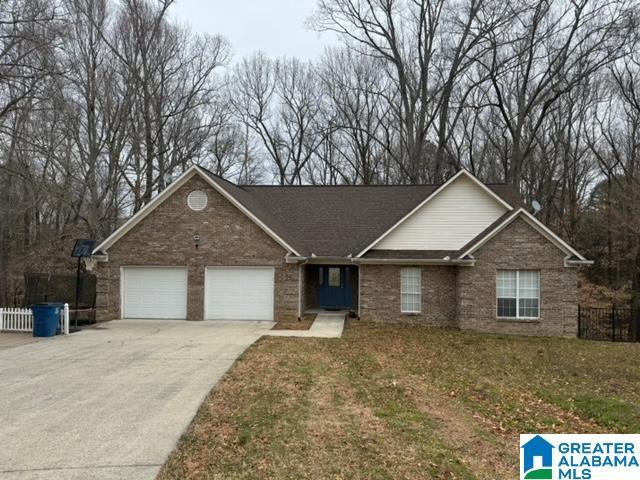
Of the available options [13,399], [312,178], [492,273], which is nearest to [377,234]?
[492,273]

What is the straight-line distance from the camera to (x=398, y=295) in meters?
19.5

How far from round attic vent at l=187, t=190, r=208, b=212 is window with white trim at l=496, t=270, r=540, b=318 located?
35.9 ft

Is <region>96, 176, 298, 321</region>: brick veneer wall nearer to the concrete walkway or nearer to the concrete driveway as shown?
the concrete walkway

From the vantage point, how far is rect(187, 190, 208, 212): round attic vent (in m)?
19.1

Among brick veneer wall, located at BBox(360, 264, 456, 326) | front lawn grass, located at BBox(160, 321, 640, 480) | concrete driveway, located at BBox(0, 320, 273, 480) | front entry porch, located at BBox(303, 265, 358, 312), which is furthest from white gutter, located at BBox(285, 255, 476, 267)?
front lawn grass, located at BBox(160, 321, 640, 480)

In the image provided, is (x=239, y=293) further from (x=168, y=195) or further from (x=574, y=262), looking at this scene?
(x=574, y=262)

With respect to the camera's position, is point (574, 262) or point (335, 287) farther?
point (335, 287)

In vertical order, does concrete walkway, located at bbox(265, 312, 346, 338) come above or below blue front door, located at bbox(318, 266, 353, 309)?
below

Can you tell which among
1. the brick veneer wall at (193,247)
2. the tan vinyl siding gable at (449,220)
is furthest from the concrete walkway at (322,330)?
the tan vinyl siding gable at (449,220)

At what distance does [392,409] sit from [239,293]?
12005mm

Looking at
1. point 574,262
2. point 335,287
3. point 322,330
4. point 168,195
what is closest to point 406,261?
point 322,330

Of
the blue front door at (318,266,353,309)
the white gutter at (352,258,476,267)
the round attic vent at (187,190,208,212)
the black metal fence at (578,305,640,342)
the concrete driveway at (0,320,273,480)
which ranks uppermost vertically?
the round attic vent at (187,190,208,212)

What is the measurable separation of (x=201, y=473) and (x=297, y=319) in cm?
1323

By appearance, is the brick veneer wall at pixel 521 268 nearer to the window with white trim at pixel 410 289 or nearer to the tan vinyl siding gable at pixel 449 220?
the window with white trim at pixel 410 289
